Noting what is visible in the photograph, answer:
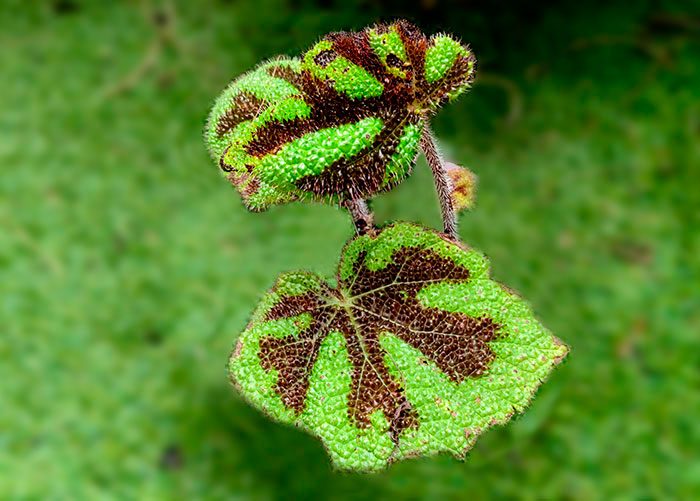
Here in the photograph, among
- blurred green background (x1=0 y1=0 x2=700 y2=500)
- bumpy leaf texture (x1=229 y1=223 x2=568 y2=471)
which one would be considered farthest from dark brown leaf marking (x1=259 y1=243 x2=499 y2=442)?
blurred green background (x1=0 y1=0 x2=700 y2=500)

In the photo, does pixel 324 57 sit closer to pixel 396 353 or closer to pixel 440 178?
pixel 440 178

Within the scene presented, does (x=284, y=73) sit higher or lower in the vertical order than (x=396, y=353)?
higher

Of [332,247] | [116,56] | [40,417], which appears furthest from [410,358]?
[116,56]

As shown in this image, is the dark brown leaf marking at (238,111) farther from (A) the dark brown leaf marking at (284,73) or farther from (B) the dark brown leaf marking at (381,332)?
(B) the dark brown leaf marking at (381,332)

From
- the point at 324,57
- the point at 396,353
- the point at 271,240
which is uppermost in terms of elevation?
the point at 271,240

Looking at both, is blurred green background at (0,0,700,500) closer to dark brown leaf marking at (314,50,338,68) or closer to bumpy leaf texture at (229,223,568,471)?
bumpy leaf texture at (229,223,568,471)

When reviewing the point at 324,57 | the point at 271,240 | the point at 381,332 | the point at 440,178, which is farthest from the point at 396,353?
the point at 271,240
